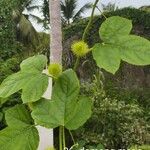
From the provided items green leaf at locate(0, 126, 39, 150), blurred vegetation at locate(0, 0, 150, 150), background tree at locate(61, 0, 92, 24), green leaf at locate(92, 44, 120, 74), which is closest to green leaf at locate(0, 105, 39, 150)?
green leaf at locate(0, 126, 39, 150)

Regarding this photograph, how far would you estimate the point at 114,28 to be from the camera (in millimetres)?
542

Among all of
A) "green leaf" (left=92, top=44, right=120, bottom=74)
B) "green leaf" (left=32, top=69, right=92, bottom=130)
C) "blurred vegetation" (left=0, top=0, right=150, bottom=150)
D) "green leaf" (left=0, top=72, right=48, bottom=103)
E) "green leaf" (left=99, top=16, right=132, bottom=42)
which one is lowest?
"blurred vegetation" (left=0, top=0, right=150, bottom=150)

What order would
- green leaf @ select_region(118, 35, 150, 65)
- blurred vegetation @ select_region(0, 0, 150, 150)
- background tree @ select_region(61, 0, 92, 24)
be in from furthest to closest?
1. background tree @ select_region(61, 0, 92, 24)
2. blurred vegetation @ select_region(0, 0, 150, 150)
3. green leaf @ select_region(118, 35, 150, 65)

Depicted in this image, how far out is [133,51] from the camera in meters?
0.53

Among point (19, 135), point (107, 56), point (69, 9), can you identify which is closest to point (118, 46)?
point (107, 56)

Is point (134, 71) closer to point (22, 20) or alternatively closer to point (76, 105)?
point (22, 20)

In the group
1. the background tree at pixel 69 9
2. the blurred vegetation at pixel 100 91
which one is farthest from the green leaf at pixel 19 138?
the background tree at pixel 69 9

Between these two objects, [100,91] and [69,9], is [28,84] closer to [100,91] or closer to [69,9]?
[100,91]

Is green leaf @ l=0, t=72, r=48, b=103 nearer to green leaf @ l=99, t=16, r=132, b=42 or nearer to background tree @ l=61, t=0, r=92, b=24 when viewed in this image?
green leaf @ l=99, t=16, r=132, b=42

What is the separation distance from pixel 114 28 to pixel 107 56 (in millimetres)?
31

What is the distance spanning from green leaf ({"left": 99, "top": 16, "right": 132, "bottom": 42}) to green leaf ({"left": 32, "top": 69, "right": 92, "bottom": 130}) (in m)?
0.06

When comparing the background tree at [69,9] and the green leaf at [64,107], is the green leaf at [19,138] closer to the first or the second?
the green leaf at [64,107]

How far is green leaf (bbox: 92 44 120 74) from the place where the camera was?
0.52 metres

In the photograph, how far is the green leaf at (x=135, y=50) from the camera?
20.5 inches
